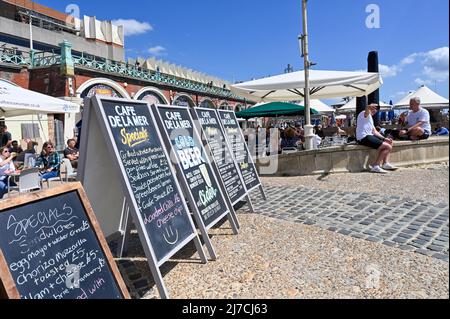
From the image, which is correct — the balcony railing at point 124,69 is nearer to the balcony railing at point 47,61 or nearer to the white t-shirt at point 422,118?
the balcony railing at point 47,61

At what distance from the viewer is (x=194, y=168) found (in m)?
3.83

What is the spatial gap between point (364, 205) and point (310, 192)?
47.6 inches

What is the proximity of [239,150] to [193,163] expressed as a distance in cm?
194

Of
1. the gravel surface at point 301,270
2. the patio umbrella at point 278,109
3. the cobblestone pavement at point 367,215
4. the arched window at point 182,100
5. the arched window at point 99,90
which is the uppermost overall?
the arched window at point 182,100

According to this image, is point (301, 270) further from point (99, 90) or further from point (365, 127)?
point (99, 90)

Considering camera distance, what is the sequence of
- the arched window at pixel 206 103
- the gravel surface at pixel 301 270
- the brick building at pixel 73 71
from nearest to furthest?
the gravel surface at pixel 301 270
the brick building at pixel 73 71
the arched window at pixel 206 103

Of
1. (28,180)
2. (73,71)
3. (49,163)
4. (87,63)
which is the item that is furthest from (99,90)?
(28,180)

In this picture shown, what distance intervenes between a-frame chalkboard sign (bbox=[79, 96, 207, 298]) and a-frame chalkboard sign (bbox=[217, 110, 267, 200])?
87.8 inches

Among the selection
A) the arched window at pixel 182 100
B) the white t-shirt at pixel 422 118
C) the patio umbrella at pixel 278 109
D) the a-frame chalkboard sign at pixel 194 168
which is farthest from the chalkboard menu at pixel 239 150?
the arched window at pixel 182 100

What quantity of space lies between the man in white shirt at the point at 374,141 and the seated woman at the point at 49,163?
273 inches

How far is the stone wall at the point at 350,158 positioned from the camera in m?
7.56

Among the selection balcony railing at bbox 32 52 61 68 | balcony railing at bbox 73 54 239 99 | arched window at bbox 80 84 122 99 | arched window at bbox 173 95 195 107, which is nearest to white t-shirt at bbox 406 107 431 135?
arched window at bbox 80 84 122 99

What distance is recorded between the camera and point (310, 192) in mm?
6020
